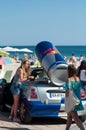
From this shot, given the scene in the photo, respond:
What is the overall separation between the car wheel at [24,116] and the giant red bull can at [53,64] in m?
0.91

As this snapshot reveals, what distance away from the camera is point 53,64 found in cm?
1048

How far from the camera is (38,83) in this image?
10.7 m

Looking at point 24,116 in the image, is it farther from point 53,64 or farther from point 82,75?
point 82,75

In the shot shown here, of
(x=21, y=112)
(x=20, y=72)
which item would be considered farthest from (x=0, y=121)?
(x=20, y=72)

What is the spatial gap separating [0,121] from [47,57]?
1863mm

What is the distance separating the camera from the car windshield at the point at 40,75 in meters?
11.2

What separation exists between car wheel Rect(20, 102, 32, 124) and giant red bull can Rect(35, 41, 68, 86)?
2.99 feet

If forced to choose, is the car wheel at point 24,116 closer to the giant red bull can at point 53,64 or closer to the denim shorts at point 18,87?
the denim shorts at point 18,87

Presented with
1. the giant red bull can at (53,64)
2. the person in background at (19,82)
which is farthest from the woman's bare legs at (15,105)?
the giant red bull can at (53,64)

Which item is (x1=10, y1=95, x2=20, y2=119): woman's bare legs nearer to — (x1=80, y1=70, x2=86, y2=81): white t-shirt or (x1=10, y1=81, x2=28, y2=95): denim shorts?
(x1=10, y1=81, x2=28, y2=95): denim shorts

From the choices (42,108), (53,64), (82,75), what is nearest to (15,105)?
(42,108)

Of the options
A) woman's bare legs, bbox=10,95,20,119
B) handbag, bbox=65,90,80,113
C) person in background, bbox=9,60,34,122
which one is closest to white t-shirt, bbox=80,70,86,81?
person in background, bbox=9,60,34,122

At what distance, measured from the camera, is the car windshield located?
11.2m

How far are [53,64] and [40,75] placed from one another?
1094 mm
